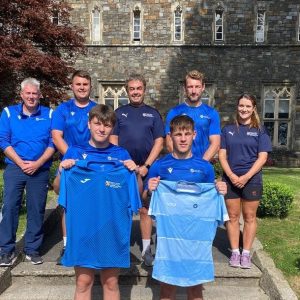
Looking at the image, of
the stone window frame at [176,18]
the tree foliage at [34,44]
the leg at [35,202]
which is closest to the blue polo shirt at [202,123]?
the leg at [35,202]

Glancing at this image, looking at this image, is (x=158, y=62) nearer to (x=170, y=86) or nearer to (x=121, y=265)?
(x=170, y=86)

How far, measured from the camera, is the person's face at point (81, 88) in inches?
159

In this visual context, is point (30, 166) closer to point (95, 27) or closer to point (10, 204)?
point (10, 204)


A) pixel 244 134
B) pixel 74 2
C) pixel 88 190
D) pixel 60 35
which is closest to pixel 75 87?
pixel 88 190

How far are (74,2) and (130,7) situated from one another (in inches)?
88.4

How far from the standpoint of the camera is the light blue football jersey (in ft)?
10.6

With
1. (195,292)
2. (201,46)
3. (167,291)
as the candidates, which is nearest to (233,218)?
(195,292)

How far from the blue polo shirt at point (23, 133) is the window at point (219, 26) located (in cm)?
1283

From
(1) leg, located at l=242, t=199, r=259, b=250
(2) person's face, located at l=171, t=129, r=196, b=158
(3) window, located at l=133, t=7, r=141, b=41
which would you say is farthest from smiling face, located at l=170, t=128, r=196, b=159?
(3) window, located at l=133, t=7, r=141, b=41

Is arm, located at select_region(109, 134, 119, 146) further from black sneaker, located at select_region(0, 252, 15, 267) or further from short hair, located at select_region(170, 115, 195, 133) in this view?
black sneaker, located at select_region(0, 252, 15, 267)

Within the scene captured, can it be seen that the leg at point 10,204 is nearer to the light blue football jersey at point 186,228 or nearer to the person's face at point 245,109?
the light blue football jersey at point 186,228

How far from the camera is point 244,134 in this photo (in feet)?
14.1

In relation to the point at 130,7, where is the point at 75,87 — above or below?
below

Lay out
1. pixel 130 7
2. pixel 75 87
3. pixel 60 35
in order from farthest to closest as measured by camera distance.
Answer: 1. pixel 130 7
2. pixel 60 35
3. pixel 75 87
